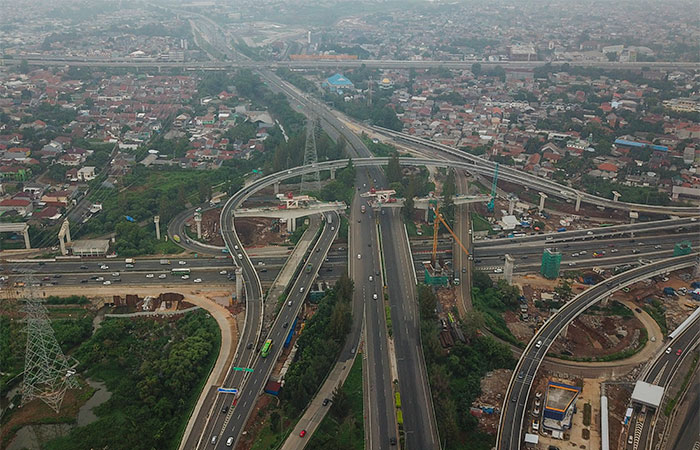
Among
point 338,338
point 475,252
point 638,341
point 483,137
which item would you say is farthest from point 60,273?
point 483,137

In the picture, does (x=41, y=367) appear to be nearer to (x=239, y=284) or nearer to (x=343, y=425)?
(x=239, y=284)

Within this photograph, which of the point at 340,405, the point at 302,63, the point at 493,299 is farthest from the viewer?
the point at 302,63

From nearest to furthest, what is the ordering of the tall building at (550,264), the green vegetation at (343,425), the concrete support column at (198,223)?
the green vegetation at (343,425) < the tall building at (550,264) < the concrete support column at (198,223)

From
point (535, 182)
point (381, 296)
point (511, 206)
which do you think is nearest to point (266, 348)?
point (381, 296)

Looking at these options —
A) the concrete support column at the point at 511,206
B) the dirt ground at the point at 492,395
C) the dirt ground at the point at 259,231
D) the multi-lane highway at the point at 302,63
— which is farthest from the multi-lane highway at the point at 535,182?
the multi-lane highway at the point at 302,63

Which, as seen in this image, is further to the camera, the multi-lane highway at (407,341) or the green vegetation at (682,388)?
the green vegetation at (682,388)

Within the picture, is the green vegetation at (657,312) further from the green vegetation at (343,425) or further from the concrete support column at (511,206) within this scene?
the green vegetation at (343,425)
